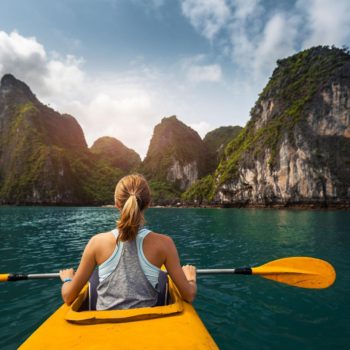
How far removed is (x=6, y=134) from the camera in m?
153

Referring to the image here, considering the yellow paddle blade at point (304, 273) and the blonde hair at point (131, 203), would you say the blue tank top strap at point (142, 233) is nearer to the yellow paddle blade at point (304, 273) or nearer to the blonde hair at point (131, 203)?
the blonde hair at point (131, 203)

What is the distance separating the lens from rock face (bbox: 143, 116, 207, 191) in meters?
173

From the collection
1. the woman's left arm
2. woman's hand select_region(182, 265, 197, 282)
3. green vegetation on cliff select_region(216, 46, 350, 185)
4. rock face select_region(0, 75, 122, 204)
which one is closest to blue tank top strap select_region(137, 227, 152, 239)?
the woman's left arm

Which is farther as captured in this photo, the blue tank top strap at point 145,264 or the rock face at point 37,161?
the rock face at point 37,161

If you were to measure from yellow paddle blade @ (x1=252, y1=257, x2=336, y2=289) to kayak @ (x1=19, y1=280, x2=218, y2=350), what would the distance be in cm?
270

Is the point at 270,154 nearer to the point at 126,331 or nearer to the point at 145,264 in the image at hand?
the point at 145,264

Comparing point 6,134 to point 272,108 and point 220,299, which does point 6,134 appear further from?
point 220,299

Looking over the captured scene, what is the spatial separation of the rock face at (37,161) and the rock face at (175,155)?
34209 millimetres

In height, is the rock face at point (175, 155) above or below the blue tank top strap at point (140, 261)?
above

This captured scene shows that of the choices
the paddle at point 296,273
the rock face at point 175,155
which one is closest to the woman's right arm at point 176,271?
the paddle at point 296,273

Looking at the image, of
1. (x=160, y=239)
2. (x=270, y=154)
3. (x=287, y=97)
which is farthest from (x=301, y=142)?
(x=160, y=239)

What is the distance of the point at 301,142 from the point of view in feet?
222

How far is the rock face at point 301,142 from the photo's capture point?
64.2m

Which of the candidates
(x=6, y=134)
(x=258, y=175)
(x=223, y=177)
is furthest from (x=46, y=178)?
(x=258, y=175)
